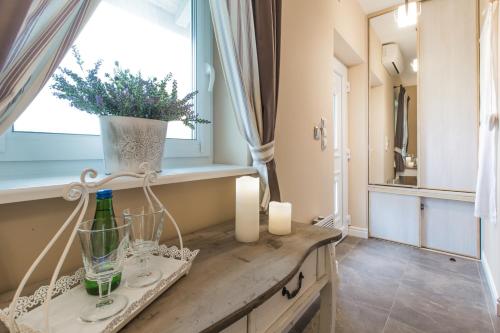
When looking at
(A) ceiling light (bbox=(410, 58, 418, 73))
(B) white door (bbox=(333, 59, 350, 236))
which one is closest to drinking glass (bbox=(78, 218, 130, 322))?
(B) white door (bbox=(333, 59, 350, 236))

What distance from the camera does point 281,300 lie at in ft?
2.47

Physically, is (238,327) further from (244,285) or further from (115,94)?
(115,94)

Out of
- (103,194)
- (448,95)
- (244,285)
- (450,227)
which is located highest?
(448,95)

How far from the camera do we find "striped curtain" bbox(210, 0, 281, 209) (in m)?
1.04

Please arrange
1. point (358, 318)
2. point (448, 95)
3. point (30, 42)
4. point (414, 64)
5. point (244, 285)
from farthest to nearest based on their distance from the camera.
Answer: point (414, 64), point (448, 95), point (358, 318), point (244, 285), point (30, 42)

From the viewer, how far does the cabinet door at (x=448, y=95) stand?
2.35 m

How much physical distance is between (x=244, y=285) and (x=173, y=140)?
2.37 feet

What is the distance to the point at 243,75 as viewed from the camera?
1063mm

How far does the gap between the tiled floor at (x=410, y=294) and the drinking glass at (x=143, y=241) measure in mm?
1205

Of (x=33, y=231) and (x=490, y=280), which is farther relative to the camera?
(x=490, y=280)

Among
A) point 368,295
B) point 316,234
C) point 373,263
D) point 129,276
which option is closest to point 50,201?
point 129,276

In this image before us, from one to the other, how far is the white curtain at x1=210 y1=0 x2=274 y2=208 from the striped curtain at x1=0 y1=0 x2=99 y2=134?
539 millimetres

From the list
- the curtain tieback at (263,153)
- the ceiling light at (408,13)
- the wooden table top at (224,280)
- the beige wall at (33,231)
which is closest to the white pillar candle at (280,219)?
the wooden table top at (224,280)

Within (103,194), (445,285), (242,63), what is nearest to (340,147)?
(445,285)
